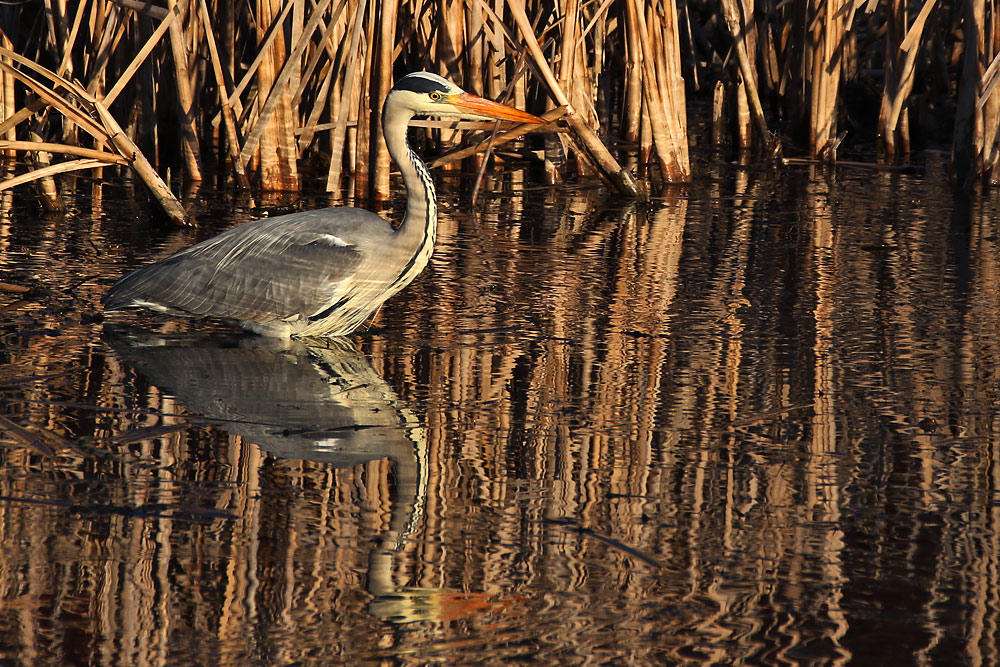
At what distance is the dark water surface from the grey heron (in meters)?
0.16

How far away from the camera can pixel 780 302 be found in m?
6.47

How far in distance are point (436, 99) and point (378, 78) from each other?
94.5 inches

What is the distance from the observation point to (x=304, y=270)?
5828mm

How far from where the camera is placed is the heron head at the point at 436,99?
6.12 metres

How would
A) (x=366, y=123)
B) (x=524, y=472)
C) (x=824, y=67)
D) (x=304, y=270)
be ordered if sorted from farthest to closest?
(x=824, y=67) → (x=366, y=123) → (x=304, y=270) → (x=524, y=472)

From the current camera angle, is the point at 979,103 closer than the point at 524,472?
No

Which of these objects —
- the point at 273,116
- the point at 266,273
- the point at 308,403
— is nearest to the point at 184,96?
the point at 273,116

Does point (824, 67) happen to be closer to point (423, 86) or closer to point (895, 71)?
point (895, 71)

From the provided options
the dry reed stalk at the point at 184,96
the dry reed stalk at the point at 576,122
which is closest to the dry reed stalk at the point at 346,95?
the dry reed stalk at the point at 576,122

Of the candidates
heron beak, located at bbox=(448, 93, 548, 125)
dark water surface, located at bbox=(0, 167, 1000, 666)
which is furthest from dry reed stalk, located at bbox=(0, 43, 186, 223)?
heron beak, located at bbox=(448, 93, 548, 125)

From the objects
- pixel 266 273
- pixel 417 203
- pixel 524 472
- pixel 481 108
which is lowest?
pixel 524 472

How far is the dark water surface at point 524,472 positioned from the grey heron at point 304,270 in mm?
155

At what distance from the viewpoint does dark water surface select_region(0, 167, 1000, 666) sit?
10.4 ft

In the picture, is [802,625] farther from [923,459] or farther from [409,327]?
[409,327]
